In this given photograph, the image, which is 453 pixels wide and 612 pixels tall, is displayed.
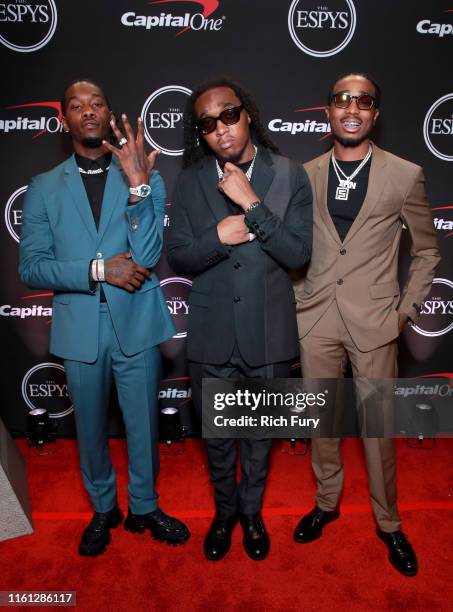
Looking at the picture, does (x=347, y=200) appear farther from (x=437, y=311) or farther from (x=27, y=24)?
(x=27, y=24)

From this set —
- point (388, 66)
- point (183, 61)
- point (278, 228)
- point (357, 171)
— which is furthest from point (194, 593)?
point (388, 66)

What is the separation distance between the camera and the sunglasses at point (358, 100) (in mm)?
2438

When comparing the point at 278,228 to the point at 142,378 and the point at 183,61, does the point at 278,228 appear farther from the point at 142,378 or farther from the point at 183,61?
the point at 183,61

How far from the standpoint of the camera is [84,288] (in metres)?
2.40

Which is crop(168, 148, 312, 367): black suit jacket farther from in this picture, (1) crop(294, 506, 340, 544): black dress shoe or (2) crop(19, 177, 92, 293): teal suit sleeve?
(1) crop(294, 506, 340, 544): black dress shoe

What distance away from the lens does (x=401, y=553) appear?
2.57 metres

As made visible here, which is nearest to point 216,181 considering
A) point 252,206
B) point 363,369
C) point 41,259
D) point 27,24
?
point 252,206

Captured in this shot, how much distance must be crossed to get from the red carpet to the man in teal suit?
56 cm

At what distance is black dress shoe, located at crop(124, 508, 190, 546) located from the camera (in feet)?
9.00

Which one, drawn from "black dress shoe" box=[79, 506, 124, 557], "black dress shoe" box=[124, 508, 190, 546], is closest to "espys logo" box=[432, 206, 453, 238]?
"black dress shoe" box=[124, 508, 190, 546]

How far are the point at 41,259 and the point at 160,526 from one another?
1478 mm

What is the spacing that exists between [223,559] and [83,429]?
3.10 ft

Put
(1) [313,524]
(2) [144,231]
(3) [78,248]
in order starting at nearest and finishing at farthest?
(2) [144,231] → (3) [78,248] → (1) [313,524]

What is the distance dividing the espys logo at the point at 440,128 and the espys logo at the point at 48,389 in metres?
3.13
